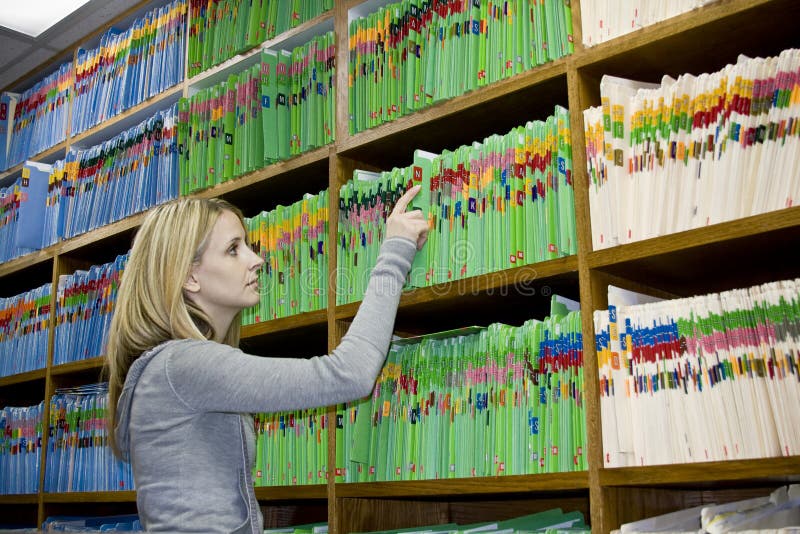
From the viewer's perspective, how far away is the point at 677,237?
1563mm

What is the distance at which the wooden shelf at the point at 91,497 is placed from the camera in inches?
103

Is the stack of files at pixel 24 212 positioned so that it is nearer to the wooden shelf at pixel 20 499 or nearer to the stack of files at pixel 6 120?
the stack of files at pixel 6 120

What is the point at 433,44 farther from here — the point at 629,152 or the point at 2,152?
the point at 2,152

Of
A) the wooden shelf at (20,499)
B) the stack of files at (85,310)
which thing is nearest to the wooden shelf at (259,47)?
the stack of files at (85,310)

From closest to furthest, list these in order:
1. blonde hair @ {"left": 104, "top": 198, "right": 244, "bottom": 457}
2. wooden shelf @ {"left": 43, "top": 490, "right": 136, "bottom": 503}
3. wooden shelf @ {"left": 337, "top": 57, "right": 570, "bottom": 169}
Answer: blonde hair @ {"left": 104, "top": 198, "right": 244, "bottom": 457}, wooden shelf @ {"left": 337, "top": 57, "right": 570, "bottom": 169}, wooden shelf @ {"left": 43, "top": 490, "right": 136, "bottom": 503}


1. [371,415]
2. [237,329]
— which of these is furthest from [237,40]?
[371,415]

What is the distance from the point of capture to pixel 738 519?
142 centimetres

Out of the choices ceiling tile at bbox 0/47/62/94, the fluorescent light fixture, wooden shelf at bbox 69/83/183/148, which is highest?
ceiling tile at bbox 0/47/62/94

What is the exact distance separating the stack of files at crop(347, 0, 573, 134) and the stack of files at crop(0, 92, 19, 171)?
2.20m

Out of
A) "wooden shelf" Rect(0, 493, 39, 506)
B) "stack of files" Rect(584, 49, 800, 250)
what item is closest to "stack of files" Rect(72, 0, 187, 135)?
"wooden shelf" Rect(0, 493, 39, 506)

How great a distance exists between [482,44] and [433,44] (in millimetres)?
155

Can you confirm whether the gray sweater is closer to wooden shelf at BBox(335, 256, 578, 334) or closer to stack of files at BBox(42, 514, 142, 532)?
wooden shelf at BBox(335, 256, 578, 334)

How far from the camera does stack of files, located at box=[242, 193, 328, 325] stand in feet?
7.36

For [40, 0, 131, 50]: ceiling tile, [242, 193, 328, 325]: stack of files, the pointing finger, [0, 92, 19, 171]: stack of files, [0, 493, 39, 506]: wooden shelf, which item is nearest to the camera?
the pointing finger
